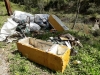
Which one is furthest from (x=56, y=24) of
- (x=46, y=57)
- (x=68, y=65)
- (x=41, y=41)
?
(x=46, y=57)

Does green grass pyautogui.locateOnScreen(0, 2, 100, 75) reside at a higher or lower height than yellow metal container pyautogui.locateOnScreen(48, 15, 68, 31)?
lower

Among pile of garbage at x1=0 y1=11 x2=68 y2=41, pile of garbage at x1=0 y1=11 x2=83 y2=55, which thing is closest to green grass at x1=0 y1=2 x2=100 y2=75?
pile of garbage at x1=0 y1=11 x2=83 y2=55

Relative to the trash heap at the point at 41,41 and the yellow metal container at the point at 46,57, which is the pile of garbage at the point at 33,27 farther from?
the yellow metal container at the point at 46,57

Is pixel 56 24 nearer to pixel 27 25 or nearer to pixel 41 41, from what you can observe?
pixel 27 25

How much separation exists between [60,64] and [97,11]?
37.2 feet

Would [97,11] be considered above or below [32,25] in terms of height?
below

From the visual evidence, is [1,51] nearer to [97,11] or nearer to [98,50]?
[98,50]

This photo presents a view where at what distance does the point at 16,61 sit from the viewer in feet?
13.5

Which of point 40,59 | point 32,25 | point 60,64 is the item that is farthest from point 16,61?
point 32,25

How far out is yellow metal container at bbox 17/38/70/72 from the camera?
11.6ft

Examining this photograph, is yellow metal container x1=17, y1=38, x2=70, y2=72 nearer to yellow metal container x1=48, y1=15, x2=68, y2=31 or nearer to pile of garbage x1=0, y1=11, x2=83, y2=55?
pile of garbage x1=0, y1=11, x2=83, y2=55

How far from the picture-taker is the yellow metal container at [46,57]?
3541 millimetres

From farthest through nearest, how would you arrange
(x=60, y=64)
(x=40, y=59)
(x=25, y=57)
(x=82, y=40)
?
(x=82, y=40), (x=25, y=57), (x=40, y=59), (x=60, y=64)

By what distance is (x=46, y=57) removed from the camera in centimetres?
372
